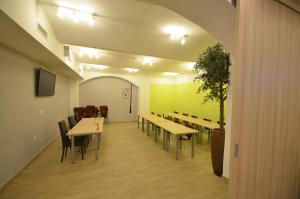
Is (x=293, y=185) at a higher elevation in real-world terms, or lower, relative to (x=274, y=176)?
lower

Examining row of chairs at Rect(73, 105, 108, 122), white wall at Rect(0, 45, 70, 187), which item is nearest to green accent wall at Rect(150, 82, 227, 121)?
row of chairs at Rect(73, 105, 108, 122)

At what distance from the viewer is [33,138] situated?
3666 millimetres

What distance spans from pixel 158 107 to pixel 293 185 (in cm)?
745

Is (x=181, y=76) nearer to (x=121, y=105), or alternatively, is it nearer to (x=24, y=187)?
(x=121, y=105)

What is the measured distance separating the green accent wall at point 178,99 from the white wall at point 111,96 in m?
1.22

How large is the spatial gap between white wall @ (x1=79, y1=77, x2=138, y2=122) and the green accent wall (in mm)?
1222

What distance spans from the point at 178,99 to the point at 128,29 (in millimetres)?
6403

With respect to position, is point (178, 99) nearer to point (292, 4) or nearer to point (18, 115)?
point (18, 115)

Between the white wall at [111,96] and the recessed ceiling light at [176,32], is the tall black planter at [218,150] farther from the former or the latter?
the white wall at [111,96]

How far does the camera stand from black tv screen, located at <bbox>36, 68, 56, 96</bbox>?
3.75 metres

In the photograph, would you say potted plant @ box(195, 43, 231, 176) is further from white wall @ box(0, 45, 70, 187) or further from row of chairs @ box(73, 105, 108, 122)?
row of chairs @ box(73, 105, 108, 122)

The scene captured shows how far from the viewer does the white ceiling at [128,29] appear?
89.9 inches

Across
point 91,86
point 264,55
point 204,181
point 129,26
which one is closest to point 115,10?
point 129,26

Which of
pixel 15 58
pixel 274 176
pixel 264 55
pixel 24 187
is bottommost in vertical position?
pixel 24 187
